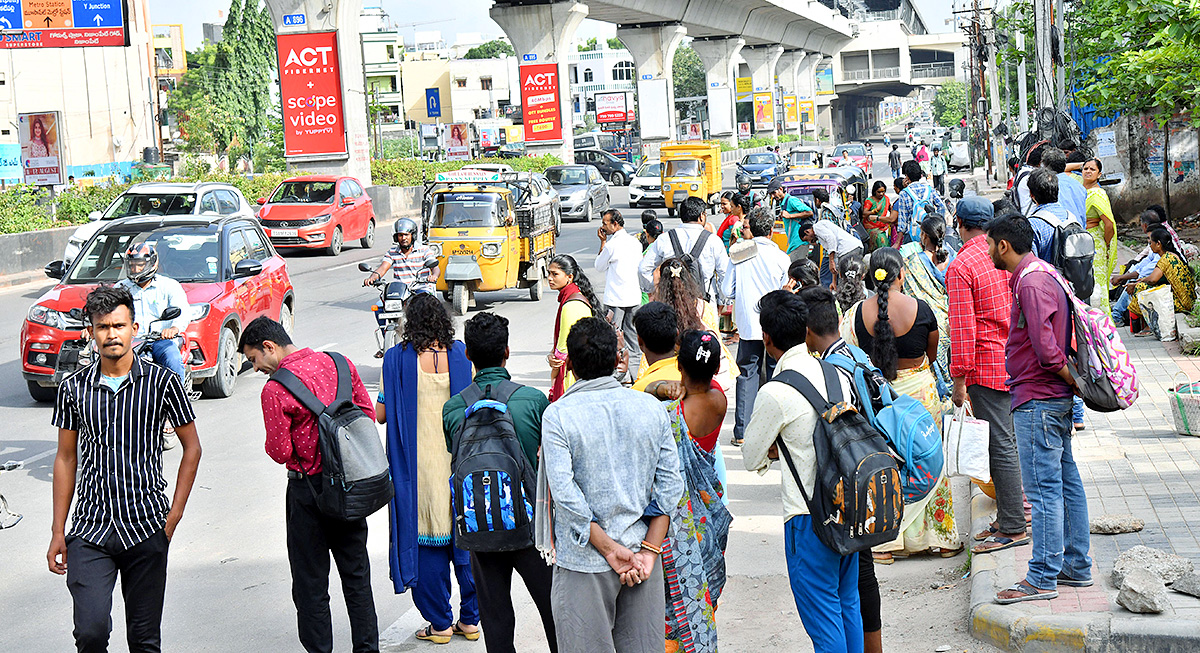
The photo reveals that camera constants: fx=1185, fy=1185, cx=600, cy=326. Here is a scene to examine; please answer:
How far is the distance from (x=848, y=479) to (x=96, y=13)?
31.7 meters

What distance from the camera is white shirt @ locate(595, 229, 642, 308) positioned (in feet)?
35.4

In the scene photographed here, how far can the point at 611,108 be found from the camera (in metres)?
66.1

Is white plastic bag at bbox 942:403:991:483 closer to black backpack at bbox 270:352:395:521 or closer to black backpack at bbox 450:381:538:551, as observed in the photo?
black backpack at bbox 450:381:538:551

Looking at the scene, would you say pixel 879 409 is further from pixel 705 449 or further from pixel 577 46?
pixel 577 46

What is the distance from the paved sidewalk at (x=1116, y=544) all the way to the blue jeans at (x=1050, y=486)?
19cm

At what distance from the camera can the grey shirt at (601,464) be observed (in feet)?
13.5

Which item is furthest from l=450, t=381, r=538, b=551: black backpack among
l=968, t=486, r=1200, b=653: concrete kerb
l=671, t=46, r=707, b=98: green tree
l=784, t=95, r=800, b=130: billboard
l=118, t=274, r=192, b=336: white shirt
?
l=671, t=46, r=707, b=98: green tree

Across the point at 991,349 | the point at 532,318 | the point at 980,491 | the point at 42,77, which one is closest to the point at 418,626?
the point at 991,349

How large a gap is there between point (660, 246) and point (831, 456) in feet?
20.0

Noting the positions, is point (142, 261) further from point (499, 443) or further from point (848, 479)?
point (848, 479)

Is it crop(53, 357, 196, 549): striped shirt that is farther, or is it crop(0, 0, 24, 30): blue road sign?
crop(0, 0, 24, 30): blue road sign

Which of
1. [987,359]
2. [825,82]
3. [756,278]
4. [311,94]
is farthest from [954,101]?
[987,359]

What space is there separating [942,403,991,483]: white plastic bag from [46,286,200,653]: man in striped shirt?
367 centimetres

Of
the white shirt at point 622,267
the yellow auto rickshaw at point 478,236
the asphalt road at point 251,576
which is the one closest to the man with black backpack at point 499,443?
the asphalt road at point 251,576
